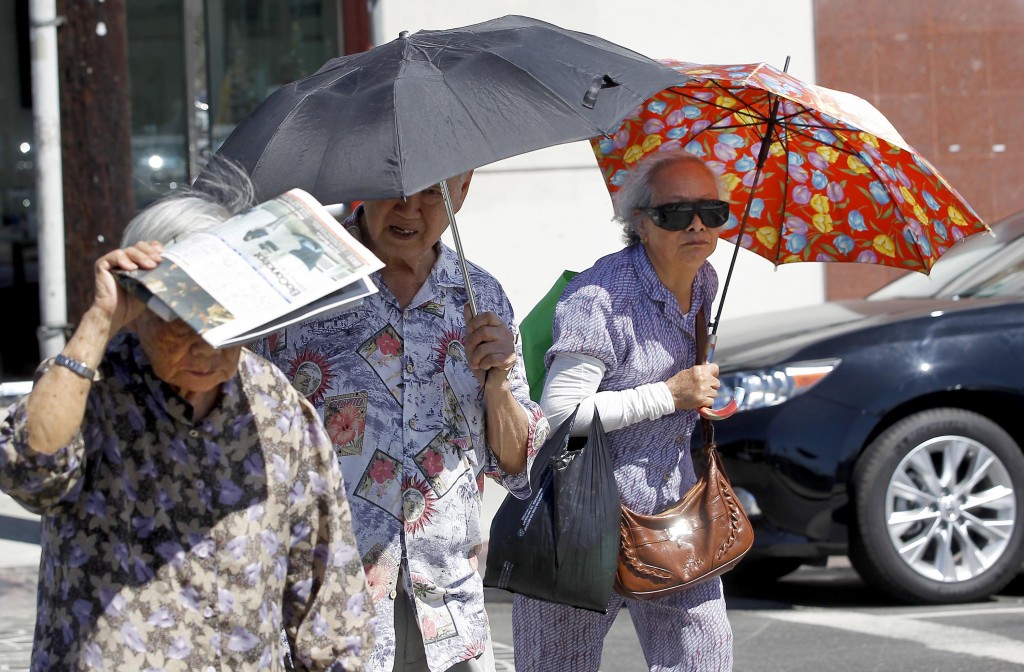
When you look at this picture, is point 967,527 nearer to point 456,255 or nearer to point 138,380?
point 456,255

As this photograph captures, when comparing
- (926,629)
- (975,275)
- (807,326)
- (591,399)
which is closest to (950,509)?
(926,629)

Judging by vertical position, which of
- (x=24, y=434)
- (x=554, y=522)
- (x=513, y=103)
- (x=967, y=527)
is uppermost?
(x=513, y=103)

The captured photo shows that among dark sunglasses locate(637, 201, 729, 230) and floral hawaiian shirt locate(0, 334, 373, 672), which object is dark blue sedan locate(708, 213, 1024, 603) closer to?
dark sunglasses locate(637, 201, 729, 230)

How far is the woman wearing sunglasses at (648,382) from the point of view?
13.3 feet

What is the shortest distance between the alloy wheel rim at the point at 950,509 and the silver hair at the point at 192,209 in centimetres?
487

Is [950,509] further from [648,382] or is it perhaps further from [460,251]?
[460,251]

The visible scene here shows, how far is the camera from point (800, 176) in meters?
4.62

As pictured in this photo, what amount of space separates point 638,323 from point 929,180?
899 millimetres

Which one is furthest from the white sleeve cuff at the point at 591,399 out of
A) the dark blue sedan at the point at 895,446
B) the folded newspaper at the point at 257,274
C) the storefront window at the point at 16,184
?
the storefront window at the point at 16,184

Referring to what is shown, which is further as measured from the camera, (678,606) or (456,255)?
(678,606)

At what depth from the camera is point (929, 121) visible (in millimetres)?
12078

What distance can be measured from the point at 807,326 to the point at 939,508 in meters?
1.08

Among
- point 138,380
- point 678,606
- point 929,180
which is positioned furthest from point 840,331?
point 138,380

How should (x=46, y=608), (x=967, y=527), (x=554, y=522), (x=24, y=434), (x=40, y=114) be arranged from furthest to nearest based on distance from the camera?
(x=40, y=114) → (x=967, y=527) → (x=554, y=522) → (x=46, y=608) → (x=24, y=434)
